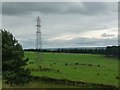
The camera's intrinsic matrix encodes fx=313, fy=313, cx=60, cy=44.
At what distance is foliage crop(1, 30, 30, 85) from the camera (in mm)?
34875

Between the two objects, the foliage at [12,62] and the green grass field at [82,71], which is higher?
the foliage at [12,62]

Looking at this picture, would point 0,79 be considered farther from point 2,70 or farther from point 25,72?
point 25,72

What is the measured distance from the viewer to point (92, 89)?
3531cm

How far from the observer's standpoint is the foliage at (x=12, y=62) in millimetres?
34875

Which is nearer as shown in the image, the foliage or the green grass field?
the foliage

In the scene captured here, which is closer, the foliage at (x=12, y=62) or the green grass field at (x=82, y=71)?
the foliage at (x=12, y=62)

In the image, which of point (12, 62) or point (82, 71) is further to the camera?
point (82, 71)

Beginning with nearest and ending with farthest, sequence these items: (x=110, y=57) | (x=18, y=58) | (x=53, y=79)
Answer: (x=18, y=58) → (x=53, y=79) → (x=110, y=57)

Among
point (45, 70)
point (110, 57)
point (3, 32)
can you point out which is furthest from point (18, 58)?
point (110, 57)

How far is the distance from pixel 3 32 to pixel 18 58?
3.66 metres

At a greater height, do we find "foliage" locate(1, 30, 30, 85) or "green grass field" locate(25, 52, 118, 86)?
"foliage" locate(1, 30, 30, 85)

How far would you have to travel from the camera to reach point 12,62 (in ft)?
115

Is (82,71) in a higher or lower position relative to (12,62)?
lower

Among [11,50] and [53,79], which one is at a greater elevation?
[11,50]
